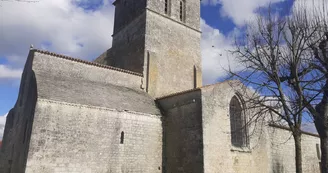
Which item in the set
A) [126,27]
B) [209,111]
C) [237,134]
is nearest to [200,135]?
[209,111]

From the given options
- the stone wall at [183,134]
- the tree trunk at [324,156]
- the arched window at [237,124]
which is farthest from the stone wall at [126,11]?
the tree trunk at [324,156]

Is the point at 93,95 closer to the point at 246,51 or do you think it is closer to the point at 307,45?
the point at 246,51

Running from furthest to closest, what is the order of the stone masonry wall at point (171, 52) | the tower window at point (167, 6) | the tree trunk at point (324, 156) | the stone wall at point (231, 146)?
the tower window at point (167, 6) → the stone masonry wall at point (171, 52) → the stone wall at point (231, 146) → the tree trunk at point (324, 156)

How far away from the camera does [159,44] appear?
17438 millimetres

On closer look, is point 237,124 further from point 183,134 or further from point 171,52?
point 171,52

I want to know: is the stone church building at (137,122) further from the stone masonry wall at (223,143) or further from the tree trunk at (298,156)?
the tree trunk at (298,156)

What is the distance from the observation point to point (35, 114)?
1001cm

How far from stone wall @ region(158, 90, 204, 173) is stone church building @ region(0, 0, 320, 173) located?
45 mm

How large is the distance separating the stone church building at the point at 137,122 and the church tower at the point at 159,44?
83 mm

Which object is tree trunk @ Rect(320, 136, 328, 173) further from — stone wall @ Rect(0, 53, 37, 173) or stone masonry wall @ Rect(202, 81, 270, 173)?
stone wall @ Rect(0, 53, 37, 173)

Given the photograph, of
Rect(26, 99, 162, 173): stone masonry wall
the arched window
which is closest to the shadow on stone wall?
the arched window

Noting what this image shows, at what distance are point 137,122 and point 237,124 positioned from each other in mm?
5527

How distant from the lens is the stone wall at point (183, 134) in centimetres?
1190

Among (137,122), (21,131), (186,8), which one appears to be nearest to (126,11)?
(186,8)
